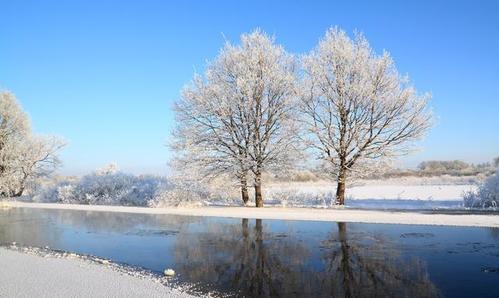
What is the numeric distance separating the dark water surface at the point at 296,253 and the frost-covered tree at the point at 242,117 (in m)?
6.09

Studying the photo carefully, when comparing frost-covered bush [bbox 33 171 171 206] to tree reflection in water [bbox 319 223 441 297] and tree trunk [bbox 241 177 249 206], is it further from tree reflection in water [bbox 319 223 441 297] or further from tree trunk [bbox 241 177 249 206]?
tree reflection in water [bbox 319 223 441 297]

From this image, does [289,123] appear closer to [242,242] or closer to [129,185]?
[242,242]

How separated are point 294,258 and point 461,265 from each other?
12.7 ft

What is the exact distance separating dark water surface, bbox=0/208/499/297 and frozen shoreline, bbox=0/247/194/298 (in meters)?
0.94

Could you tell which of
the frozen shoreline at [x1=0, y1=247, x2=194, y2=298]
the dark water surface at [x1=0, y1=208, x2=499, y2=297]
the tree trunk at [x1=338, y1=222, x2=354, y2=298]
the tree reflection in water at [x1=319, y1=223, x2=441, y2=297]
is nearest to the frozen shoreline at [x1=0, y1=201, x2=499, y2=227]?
the dark water surface at [x1=0, y1=208, x2=499, y2=297]

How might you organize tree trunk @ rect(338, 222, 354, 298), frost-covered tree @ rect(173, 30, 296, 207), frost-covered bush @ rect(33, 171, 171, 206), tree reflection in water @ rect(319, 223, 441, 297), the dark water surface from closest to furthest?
tree reflection in water @ rect(319, 223, 441, 297)
tree trunk @ rect(338, 222, 354, 298)
the dark water surface
frost-covered tree @ rect(173, 30, 296, 207)
frost-covered bush @ rect(33, 171, 171, 206)

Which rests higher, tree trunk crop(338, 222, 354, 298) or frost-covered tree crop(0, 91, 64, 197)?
frost-covered tree crop(0, 91, 64, 197)

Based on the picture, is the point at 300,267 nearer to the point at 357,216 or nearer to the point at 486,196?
the point at 357,216

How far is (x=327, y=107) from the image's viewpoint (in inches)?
1025

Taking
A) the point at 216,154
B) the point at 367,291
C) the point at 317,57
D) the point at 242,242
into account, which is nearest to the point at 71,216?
the point at 216,154

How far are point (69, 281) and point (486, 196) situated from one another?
2067 cm

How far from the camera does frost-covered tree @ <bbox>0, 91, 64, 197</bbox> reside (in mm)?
42094

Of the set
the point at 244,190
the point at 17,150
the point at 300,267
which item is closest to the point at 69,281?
the point at 300,267

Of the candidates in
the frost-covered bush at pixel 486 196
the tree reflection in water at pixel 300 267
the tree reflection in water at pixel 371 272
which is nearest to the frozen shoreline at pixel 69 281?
the tree reflection in water at pixel 300 267
